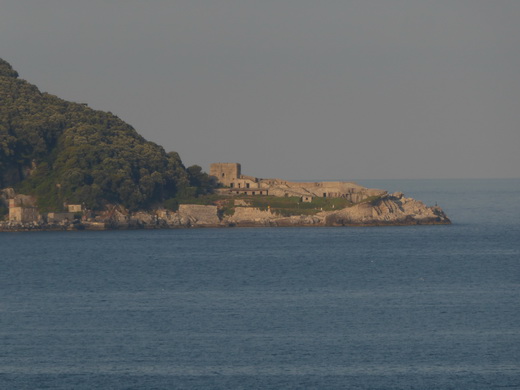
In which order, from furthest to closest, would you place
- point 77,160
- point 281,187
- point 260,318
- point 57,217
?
point 281,187 < point 77,160 < point 57,217 < point 260,318

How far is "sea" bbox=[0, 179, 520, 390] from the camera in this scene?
190ft

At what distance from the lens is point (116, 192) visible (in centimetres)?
16462

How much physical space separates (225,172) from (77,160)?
34.0 meters

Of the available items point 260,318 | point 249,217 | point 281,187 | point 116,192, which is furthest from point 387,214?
point 260,318

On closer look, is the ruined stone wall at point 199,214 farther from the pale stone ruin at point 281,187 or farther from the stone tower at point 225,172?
the stone tower at point 225,172

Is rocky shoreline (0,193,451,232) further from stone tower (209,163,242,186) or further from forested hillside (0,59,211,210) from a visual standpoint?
stone tower (209,163,242,186)

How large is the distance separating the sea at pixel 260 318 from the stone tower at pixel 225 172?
6105 cm

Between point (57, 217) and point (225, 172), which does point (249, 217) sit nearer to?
point (225, 172)

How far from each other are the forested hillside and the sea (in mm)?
32928

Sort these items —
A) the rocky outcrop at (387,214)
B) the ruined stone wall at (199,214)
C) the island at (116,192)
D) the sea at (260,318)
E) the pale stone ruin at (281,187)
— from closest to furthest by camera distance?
the sea at (260,318) < the island at (116,192) < the ruined stone wall at (199,214) < the rocky outcrop at (387,214) < the pale stone ruin at (281,187)

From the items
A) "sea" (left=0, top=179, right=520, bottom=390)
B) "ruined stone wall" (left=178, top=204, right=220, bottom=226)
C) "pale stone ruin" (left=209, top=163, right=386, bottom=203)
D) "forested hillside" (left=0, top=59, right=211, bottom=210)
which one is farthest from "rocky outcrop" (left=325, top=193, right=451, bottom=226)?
"sea" (left=0, top=179, right=520, bottom=390)

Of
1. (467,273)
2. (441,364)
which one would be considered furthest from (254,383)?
(467,273)

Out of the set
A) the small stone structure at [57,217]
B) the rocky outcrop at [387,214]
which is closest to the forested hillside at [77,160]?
the small stone structure at [57,217]

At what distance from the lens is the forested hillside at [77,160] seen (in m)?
164
